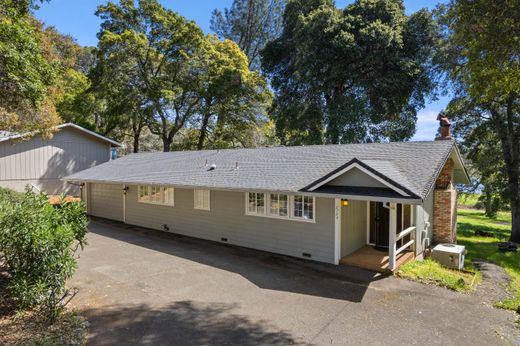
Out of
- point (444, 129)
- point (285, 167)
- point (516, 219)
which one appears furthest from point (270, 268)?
point (516, 219)

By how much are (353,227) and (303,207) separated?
1796 millimetres

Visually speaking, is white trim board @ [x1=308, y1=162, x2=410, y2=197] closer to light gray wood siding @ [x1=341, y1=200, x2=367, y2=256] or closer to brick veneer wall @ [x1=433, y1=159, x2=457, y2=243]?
light gray wood siding @ [x1=341, y1=200, x2=367, y2=256]

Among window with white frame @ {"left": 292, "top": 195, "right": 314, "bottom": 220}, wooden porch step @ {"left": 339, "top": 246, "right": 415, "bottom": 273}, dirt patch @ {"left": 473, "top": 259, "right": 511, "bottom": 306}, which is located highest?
window with white frame @ {"left": 292, "top": 195, "right": 314, "bottom": 220}

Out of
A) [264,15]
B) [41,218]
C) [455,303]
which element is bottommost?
[455,303]

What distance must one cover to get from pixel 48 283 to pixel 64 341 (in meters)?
1.18

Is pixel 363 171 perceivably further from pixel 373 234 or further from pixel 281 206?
pixel 373 234

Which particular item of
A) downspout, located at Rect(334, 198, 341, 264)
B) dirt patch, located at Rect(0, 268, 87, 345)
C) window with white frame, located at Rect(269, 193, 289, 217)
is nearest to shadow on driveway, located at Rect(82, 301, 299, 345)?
dirt patch, located at Rect(0, 268, 87, 345)

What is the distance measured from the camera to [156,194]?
14664 mm

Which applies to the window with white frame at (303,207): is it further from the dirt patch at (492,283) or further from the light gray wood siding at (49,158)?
the light gray wood siding at (49,158)

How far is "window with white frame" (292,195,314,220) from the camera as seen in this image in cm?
1016

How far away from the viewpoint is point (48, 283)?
579 centimetres

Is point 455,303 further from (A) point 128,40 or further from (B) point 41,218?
(A) point 128,40

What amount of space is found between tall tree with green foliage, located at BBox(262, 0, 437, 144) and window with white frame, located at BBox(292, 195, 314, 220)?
13.9 metres

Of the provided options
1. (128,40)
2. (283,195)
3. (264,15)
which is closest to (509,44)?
(283,195)
